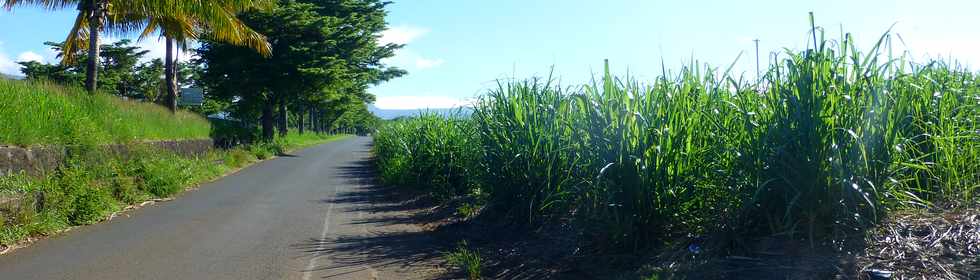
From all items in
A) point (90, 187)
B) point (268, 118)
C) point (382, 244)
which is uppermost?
point (268, 118)

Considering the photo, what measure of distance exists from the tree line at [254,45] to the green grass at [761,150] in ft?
41.8

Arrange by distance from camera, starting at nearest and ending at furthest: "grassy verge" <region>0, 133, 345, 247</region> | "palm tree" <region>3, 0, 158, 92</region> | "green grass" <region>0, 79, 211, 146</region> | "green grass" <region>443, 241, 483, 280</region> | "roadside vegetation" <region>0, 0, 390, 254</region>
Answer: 1. "green grass" <region>443, 241, 483, 280</region>
2. "grassy verge" <region>0, 133, 345, 247</region>
3. "roadside vegetation" <region>0, 0, 390, 254</region>
4. "green grass" <region>0, 79, 211, 146</region>
5. "palm tree" <region>3, 0, 158, 92</region>

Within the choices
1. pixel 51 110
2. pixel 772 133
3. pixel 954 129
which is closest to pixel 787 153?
pixel 772 133

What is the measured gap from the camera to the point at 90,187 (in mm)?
10797

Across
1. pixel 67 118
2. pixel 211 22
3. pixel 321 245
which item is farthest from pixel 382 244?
pixel 211 22

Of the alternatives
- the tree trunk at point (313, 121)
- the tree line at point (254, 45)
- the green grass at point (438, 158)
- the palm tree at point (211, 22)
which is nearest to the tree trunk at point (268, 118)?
the tree line at point (254, 45)

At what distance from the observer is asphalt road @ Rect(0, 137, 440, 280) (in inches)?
270

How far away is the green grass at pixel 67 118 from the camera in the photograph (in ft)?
38.1

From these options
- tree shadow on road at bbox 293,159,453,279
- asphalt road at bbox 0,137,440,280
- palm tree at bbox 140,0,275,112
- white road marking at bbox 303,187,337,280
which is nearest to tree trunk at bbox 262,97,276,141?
palm tree at bbox 140,0,275,112

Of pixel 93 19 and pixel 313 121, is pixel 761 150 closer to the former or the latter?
pixel 93 19

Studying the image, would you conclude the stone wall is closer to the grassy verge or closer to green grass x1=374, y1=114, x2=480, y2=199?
the grassy verge

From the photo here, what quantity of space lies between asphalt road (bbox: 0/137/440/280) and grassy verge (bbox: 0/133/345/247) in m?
0.29

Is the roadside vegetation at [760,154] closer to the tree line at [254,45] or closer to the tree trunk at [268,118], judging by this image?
the tree line at [254,45]

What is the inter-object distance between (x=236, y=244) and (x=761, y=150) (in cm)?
555
